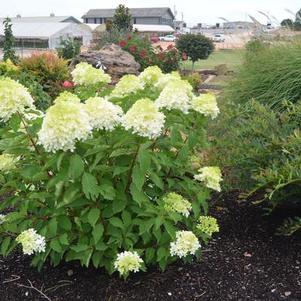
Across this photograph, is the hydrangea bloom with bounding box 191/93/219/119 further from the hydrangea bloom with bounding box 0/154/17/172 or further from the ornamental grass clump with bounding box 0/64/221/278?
the hydrangea bloom with bounding box 0/154/17/172

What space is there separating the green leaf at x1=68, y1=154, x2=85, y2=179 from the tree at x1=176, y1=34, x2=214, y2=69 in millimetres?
17508

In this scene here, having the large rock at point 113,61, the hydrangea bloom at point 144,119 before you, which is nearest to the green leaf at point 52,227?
the hydrangea bloom at point 144,119

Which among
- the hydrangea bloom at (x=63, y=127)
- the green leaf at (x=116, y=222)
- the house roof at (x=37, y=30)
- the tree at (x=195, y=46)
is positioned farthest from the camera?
the house roof at (x=37, y=30)

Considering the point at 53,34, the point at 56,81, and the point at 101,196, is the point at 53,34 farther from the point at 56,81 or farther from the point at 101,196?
the point at 101,196

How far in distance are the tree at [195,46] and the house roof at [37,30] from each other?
86.4 ft

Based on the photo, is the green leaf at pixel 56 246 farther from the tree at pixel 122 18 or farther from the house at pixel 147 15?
the house at pixel 147 15

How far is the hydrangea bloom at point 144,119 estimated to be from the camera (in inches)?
82.8

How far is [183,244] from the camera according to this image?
2535 mm

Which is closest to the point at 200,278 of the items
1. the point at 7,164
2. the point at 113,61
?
the point at 7,164

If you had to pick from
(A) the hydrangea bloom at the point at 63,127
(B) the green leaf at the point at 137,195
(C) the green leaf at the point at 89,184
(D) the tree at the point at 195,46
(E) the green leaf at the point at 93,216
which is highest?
(A) the hydrangea bloom at the point at 63,127

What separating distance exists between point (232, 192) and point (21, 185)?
2037 mm

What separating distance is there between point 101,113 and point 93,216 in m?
0.58

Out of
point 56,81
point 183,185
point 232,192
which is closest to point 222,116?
point 232,192

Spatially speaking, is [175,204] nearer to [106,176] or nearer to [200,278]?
[106,176]
